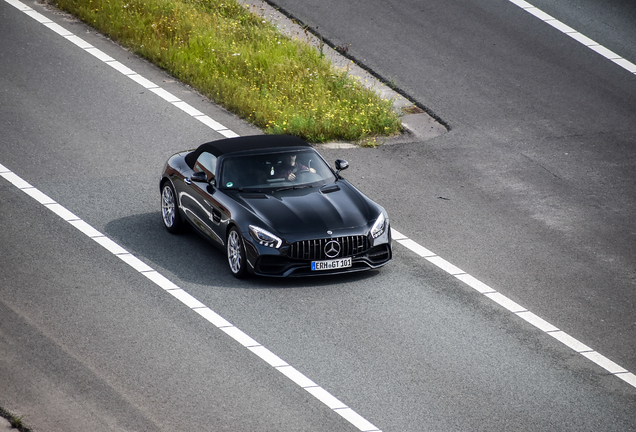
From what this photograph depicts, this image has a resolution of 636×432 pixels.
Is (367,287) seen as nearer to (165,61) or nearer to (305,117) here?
(305,117)

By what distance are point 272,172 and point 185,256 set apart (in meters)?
1.69

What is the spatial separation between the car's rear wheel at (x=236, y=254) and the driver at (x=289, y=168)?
4.02 feet

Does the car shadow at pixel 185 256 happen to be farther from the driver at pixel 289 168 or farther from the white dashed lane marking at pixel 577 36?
the white dashed lane marking at pixel 577 36

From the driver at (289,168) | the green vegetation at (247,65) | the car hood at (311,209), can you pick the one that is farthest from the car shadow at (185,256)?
the green vegetation at (247,65)

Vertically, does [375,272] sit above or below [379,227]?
below

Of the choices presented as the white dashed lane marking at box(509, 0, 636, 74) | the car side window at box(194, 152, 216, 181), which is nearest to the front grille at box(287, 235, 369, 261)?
the car side window at box(194, 152, 216, 181)

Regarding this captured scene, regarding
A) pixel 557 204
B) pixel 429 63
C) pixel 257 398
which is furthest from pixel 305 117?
pixel 257 398

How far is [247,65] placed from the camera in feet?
68.1

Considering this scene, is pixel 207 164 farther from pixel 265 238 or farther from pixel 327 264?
pixel 327 264

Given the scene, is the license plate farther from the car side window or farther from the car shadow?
the car side window

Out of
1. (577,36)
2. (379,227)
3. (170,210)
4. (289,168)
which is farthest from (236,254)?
(577,36)

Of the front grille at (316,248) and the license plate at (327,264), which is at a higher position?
the front grille at (316,248)

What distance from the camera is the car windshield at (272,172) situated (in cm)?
1348

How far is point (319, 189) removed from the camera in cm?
1351
